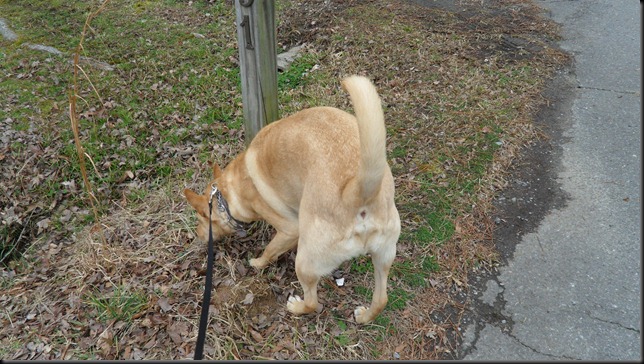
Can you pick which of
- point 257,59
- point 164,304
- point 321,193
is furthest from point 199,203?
point 321,193

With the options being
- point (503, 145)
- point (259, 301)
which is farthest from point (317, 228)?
point (503, 145)

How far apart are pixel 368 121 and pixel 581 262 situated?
271 cm

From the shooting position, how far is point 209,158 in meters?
4.67

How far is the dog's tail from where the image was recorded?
1926mm

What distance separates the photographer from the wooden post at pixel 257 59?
327 centimetres

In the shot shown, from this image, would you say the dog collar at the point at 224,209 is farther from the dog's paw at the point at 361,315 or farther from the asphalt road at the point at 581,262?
the asphalt road at the point at 581,262

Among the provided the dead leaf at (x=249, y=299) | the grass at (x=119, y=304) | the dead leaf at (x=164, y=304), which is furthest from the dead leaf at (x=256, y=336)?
the grass at (x=119, y=304)

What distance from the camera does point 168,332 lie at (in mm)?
3070

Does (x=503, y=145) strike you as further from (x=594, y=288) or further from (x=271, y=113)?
(x=271, y=113)

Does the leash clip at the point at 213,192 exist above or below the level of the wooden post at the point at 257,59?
below

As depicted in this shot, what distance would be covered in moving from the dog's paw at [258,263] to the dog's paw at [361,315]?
2.77 ft

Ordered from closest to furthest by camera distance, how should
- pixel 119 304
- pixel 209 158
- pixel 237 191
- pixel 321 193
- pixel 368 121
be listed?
pixel 368 121, pixel 321 193, pixel 119 304, pixel 237 191, pixel 209 158

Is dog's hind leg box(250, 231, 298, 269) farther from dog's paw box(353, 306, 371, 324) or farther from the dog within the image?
dog's paw box(353, 306, 371, 324)

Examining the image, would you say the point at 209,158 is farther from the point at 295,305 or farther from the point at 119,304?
the point at 295,305
